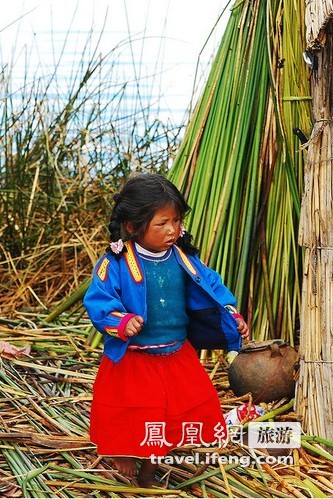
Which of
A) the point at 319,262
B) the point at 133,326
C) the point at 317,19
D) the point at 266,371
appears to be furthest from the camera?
the point at 266,371

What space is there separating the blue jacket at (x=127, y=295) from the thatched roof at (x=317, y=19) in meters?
0.77

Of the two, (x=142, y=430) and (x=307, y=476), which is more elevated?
(x=142, y=430)

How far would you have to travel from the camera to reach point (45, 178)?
15.7ft

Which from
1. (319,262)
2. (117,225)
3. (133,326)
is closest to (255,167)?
(319,262)

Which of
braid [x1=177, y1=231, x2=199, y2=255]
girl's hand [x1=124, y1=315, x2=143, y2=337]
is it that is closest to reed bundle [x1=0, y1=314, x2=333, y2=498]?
girl's hand [x1=124, y1=315, x2=143, y2=337]

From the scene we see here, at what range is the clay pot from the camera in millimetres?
3246

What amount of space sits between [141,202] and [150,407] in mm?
577

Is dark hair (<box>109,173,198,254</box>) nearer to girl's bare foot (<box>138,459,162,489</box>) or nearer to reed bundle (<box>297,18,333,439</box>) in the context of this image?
reed bundle (<box>297,18,333,439</box>)

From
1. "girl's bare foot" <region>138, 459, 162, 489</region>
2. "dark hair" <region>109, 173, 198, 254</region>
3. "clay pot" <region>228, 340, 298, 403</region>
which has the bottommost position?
"girl's bare foot" <region>138, 459, 162, 489</region>

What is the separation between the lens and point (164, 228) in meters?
2.62

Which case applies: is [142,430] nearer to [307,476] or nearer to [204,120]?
[307,476]

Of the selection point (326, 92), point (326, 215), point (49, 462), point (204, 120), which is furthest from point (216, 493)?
point (204, 120)

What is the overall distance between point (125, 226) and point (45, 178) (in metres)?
2.14

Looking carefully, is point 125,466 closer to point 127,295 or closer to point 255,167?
point 127,295
